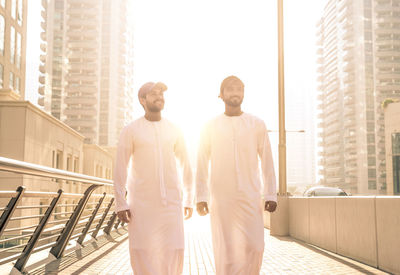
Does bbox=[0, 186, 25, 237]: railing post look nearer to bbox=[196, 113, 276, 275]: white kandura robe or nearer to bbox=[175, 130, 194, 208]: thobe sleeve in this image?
bbox=[175, 130, 194, 208]: thobe sleeve

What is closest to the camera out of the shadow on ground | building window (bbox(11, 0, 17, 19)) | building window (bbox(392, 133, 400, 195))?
the shadow on ground

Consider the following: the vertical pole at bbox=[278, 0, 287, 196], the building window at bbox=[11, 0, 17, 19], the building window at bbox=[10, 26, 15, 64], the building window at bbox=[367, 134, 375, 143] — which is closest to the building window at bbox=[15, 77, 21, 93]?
the building window at bbox=[10, 26, 15, 64]

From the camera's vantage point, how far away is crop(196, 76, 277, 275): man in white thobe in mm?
4984

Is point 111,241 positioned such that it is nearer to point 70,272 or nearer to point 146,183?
point 70,272

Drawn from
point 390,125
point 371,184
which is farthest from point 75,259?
point 371,184

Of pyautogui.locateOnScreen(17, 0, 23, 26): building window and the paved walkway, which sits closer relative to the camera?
the paved walkway

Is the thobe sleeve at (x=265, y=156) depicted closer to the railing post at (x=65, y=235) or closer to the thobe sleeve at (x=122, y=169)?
the thobe sleeve at (x=122, y=169)

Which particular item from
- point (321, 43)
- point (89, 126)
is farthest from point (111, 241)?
point (321, 43)

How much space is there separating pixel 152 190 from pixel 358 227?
18.1 ft

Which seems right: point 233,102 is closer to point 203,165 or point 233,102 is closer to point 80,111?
point 203,165

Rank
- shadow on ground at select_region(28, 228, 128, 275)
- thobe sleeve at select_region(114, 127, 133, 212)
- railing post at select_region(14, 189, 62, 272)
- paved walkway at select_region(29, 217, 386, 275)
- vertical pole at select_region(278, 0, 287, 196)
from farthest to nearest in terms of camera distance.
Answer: vertical pole at select_region(278, 0, 287, 196), paved walkway at select_region(29, 217, 386, 275), shadow on ground at select_region(28, 228, 128, 275), railing post at select_region(14, 189, 62, 272), thobe sleeve at select_region(114, 127, 133, 212)

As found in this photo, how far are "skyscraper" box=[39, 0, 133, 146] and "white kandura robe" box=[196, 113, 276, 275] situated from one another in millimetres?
130068

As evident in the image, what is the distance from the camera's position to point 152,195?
4.88 metres

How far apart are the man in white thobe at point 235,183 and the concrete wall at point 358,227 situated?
327 centimetres
